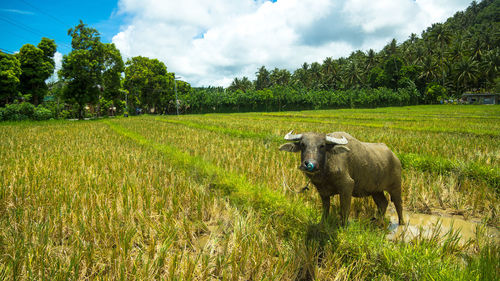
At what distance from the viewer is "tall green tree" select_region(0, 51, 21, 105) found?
71.9 feet

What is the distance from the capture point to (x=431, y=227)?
10.1ft

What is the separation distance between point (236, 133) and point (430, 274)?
1013cm

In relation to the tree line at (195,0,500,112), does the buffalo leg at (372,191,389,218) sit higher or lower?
lower

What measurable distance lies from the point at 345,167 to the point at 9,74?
99.9 ft

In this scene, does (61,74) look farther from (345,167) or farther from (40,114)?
(345,167)

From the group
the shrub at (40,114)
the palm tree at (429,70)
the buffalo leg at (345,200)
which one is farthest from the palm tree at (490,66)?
the shrub at (40,114)

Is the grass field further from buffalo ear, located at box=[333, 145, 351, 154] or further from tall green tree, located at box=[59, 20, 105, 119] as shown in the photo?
tall green tree, located at box=[59, 20, 105, 119]

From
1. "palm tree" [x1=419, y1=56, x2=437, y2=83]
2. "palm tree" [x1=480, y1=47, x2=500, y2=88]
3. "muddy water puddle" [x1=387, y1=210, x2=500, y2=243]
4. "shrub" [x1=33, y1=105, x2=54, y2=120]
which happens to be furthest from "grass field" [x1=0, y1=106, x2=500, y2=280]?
"palm tree" [x1=480, y1=47, x2=500, y2=88]

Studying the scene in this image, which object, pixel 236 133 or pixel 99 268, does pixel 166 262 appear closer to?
pixel 99 268

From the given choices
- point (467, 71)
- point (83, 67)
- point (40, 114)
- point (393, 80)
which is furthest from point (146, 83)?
point (467, 71)

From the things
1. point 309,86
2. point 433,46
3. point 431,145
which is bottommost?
point 431,145

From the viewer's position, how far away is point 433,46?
66562 millimetres

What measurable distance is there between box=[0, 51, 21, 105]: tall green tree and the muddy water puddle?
101ft

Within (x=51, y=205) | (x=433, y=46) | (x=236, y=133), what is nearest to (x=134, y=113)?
(x=236, y=133)
